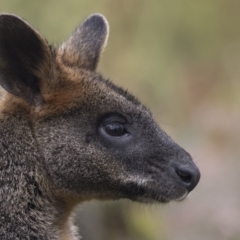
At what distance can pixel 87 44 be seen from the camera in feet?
27.0

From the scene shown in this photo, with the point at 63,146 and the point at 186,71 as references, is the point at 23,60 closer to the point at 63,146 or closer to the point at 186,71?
the point at 63,146

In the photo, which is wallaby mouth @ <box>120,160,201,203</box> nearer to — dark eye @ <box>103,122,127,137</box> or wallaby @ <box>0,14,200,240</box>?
wallaby @ <box>0,14,200,240</box>

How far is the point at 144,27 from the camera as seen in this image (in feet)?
60.7

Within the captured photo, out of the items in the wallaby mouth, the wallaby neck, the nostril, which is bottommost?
the wallaby neck

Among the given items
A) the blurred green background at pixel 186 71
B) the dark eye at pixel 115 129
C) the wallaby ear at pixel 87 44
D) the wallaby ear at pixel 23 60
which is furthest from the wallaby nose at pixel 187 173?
the blurred green background at pixel 186 71

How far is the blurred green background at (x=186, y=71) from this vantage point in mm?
14555

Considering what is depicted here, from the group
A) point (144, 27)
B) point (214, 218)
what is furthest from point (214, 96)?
point (214, 218)

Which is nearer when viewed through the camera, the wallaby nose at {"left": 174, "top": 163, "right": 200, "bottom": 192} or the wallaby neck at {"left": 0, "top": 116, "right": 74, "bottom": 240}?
the wallaby neck at {"left": 0, "top": 116, "right": 74, "bottom": 240}

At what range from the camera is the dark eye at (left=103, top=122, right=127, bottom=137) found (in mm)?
7211

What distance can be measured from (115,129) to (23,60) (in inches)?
37.6

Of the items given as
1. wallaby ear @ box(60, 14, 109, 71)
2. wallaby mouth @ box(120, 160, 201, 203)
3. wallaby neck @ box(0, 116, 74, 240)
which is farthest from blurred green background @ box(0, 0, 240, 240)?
wallaby neck @ box(0, 116, 74, 240)

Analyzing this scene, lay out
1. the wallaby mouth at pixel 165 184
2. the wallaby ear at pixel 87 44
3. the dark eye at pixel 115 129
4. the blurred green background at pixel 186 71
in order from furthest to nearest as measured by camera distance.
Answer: the blurred green background at pixel 186 71
the wallaby ear at pixel 87 44
the dark eye at pixel 115 129
the wallaby mouth at pixel 165 184

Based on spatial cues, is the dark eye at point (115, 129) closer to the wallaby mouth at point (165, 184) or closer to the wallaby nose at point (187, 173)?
the wallaby mouth at point (165, 184)

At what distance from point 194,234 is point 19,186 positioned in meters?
6.58
